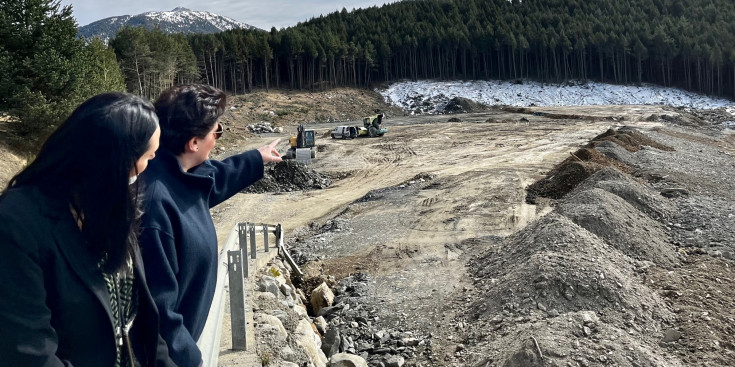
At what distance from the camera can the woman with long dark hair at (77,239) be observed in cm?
178

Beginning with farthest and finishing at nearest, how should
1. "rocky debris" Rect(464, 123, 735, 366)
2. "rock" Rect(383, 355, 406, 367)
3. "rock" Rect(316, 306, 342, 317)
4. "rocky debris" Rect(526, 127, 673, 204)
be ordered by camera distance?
1. "rocky debris" Rect(526, 127, 673, 204)
2. "rock" Rect(316, 306, 342, 317)
3. "rock" Rect(383, 355, 406, 367)
4. "rocky debris" Rect(464, 123, 735, 366)

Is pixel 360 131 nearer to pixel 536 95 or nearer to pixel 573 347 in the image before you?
pixel 573 347

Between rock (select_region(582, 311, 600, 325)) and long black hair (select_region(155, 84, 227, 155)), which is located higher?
long black hair (select_region(155, 84, 227, 155))

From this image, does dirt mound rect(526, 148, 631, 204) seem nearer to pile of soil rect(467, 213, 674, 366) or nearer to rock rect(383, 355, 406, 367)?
pile of soil rect(467, 213, 674, 366)

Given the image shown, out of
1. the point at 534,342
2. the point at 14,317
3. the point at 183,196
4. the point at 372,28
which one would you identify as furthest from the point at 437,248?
the point at 372,28

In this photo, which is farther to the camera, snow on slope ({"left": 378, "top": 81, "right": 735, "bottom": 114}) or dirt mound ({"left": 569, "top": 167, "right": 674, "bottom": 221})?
snow on slope ({"left": 378, "top": 81, "right": 735, "bottom": 114})

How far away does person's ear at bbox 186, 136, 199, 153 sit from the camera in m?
2.85

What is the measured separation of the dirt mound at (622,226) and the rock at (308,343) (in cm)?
623

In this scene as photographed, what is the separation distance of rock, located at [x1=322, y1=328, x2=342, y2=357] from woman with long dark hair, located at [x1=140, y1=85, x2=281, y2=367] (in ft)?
16.7

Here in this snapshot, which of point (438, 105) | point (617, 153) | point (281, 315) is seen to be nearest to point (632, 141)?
point (617, 153)

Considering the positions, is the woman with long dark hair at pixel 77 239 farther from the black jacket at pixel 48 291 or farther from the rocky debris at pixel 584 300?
the rocky debris at pixel 584 300

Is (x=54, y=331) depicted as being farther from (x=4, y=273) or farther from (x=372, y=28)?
(x=372, y=28)

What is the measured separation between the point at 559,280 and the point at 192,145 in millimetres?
6885

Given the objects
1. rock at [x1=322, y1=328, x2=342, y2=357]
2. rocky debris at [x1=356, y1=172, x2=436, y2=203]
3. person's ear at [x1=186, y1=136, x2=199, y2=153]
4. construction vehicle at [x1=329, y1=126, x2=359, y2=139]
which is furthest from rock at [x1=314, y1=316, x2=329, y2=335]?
construction vehicle at [x1=329, y1=126, x2=359, y2=139]
